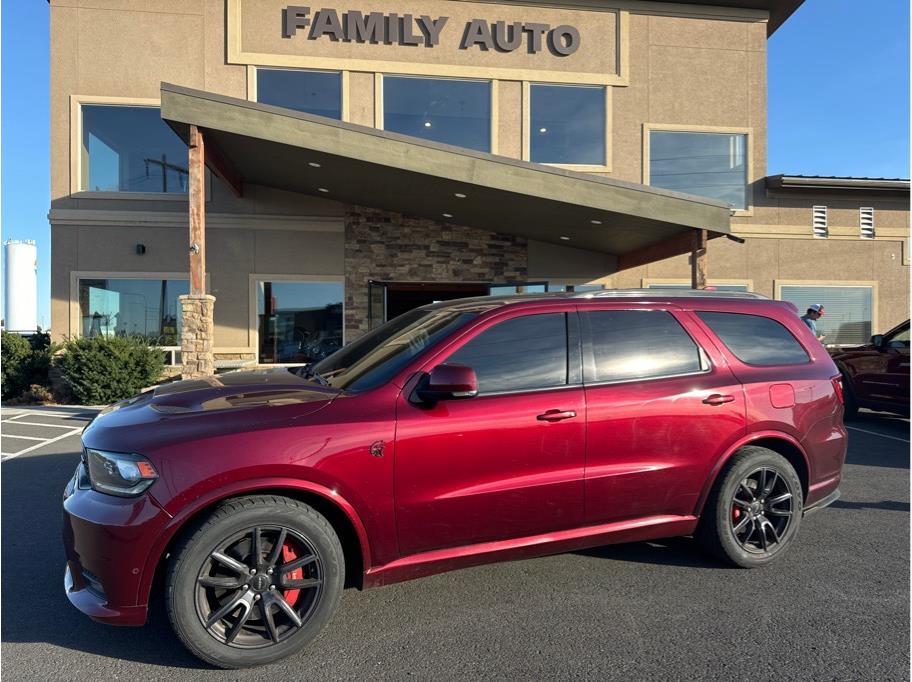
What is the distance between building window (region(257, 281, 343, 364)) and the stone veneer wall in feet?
1.23

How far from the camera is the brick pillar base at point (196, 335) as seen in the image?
30.6 ft

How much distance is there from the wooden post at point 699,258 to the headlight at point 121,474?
975 cm

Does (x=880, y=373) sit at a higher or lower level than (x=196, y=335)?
lower

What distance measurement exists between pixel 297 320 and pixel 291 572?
432 inches

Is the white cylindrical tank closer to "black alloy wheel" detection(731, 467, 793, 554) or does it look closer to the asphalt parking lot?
the asphalt parking lot

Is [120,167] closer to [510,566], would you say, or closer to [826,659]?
[510,566]

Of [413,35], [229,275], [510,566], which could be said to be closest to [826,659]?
[510,566]

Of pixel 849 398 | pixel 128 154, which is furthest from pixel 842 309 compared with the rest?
pixel 128 154

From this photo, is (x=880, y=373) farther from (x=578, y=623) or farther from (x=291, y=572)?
(x=291, y=572)

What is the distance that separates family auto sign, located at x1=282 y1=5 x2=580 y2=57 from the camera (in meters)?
13.3

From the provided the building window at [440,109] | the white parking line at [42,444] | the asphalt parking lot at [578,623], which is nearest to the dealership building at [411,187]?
the building window at [440,109]

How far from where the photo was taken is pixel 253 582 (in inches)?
109

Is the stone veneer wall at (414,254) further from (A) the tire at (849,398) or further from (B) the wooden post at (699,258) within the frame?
(A) the tire at (849,398)

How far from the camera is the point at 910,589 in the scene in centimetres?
351
